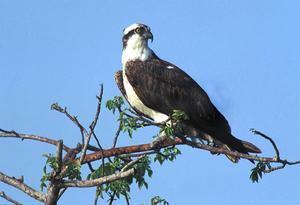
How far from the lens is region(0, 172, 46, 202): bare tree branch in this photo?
7.65 metres

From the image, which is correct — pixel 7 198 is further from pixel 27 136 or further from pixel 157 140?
pixel 157 140

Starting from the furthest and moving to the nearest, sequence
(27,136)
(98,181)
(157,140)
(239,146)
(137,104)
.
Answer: (137,104) → (239,146) → (157,140) → (27,136) → (98,181)

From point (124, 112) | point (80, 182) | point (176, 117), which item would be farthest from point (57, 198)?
point (176, 117)

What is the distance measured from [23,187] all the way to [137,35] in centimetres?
566

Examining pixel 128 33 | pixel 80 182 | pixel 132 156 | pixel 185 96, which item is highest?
pixel 128 33

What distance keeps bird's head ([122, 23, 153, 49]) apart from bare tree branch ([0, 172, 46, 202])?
5.28 m

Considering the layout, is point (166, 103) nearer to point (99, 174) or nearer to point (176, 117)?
point (176, 117)

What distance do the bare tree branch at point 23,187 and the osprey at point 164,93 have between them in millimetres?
4165

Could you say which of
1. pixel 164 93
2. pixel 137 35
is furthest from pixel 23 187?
pixel 137 35

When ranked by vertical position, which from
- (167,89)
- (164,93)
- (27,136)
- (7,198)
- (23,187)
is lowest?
(7,198)

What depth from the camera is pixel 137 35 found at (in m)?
12.9

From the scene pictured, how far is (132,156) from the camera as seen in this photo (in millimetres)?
9148

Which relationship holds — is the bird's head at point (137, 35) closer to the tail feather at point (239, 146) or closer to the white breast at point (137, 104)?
the white breast at point (137, 104)

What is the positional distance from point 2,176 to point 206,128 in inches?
182
